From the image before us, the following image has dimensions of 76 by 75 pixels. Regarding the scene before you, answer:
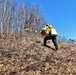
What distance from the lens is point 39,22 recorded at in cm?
3083

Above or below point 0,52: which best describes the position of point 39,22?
above

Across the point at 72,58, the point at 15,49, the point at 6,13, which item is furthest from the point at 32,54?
the point at 6,13

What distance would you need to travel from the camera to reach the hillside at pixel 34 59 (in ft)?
35.2

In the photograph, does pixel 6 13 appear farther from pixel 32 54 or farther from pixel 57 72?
pixel 57 72

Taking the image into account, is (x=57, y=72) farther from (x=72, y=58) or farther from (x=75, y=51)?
(x=75, y=51)

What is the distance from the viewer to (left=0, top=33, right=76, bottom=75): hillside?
10.7 metres

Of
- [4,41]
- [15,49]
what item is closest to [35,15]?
[4,41]

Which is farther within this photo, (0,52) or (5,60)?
(0,52)

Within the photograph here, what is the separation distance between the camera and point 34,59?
12.4 metres

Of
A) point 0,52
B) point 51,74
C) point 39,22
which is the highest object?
point 39,22

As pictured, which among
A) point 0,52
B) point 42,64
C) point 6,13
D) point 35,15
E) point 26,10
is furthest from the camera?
point 35,15

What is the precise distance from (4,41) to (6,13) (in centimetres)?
698

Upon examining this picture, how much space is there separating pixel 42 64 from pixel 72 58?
2.34 metres

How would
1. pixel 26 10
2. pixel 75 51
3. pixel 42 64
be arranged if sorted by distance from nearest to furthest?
1. pixel 42 64
2. pixel 75 51
3. pixel 26 10
